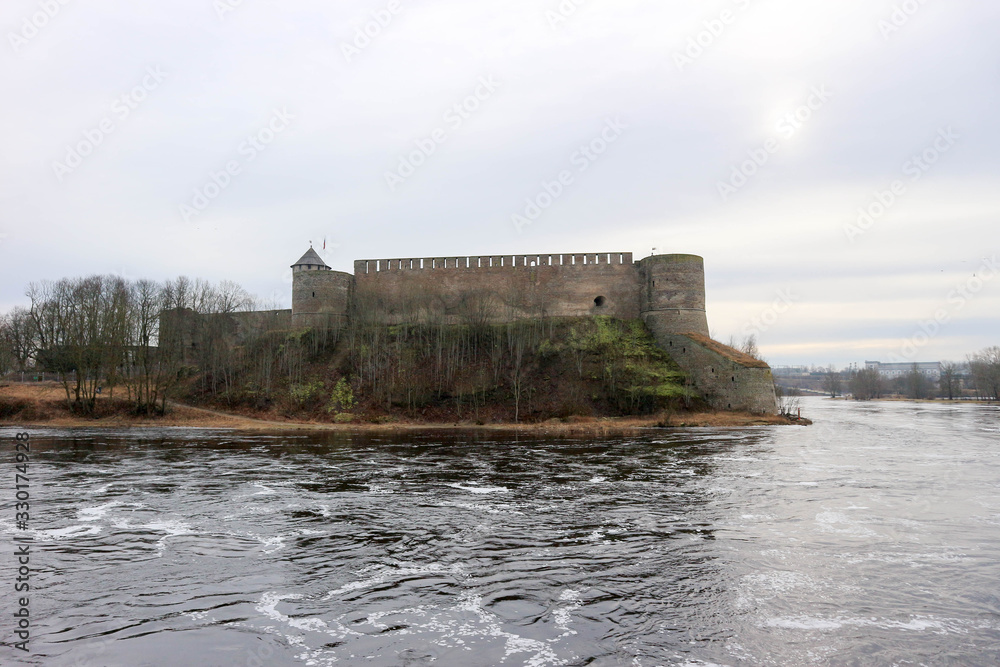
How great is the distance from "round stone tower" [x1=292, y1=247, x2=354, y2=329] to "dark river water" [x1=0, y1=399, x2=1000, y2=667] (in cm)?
2109

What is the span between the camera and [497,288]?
3775cm

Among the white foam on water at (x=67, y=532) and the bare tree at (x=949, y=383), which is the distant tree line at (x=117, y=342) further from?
the bare tree at (x=949, y=383)

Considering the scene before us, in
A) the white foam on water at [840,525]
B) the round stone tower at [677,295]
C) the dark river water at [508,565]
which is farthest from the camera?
the round stone tower at [677,295]

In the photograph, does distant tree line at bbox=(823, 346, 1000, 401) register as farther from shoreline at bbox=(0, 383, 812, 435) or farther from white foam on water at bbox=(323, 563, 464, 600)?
white foam on water at bbox=(323, 563, 464, 600)

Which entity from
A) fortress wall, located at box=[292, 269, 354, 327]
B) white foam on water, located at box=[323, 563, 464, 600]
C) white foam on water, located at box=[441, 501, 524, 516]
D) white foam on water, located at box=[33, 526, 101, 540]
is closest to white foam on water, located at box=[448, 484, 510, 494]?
white foam on water, located at box=[441, 501, 524, 516]

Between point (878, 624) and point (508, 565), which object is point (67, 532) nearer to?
point (508, 565)

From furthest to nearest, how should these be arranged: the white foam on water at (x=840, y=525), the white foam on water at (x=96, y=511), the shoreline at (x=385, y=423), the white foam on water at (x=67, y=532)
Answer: the shoreline at (x=385, y=423) → the white foam on water at (x=96, y=511) → the white foam on water at (x=840, y=525) → the white foam on water at (x=67, y=532)

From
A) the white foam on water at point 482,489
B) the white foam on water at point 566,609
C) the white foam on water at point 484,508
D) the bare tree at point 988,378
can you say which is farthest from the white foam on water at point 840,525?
the bare tree at point 988,378

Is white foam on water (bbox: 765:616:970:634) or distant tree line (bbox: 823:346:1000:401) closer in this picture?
white foam on water (bbox: 765:616:970:634)

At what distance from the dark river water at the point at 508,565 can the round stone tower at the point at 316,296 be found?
2109 cm

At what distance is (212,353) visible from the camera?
119 feet

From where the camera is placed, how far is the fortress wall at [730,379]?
103 feet

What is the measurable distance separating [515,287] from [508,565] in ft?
98.9

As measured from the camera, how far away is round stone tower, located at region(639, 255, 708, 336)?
34.8 metres
